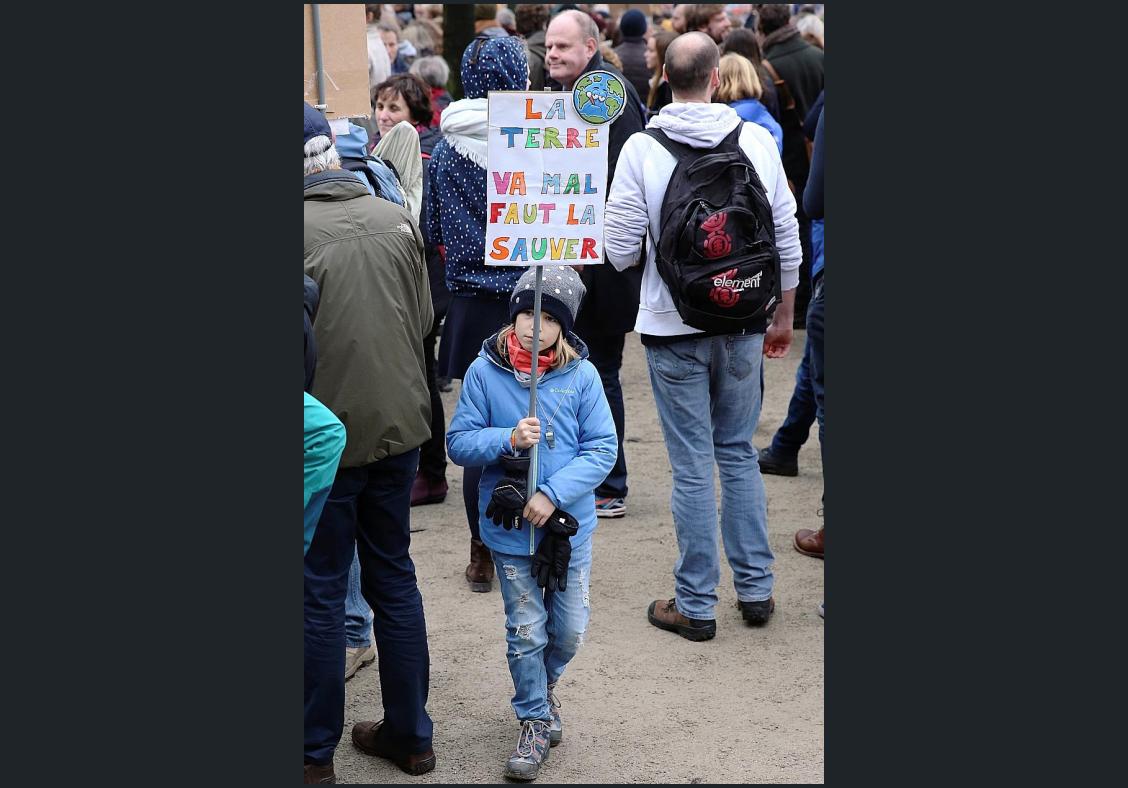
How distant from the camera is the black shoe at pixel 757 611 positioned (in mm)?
5121

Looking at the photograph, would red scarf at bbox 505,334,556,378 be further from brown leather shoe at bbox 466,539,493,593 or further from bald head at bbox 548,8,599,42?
bald head at bbox 548,8,599,42

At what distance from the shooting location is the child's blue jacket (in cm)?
393

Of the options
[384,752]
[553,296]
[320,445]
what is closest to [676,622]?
[384,752]

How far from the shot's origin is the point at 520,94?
3.84 metres

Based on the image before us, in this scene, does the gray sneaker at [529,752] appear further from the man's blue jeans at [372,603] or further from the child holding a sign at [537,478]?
the man's blue jeans at [372,603]

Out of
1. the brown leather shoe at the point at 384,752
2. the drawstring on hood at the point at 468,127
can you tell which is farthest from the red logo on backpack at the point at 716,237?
the brown leather shoe at the point at 384,752

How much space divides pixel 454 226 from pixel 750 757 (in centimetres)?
237

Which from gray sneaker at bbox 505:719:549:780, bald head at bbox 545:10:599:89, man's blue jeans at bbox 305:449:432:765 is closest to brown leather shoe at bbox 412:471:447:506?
bald head at bbox 545:10:599:89

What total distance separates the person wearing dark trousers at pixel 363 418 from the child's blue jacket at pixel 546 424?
0.16 m

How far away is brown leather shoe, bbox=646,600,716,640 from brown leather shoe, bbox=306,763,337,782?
1687mm

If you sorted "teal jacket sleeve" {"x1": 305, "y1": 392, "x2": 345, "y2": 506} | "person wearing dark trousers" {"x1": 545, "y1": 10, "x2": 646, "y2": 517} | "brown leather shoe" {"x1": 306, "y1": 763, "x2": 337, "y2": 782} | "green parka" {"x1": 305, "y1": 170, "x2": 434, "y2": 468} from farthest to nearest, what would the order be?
"person wearing dark trousers" {"x1": 545, "y1": 10, "x2": 646, "y2": 517} → "brown leather shoe" {"x1": 306, "y1": 763, "x2": 337, "y2": 782} → "green parka" {"x1": 305, "y1": 170, "x2": 434, "y2": 468} → "teal jacket sleeve" {"x1": 305, "y1": 392, "x2": 345, "y2": 506}

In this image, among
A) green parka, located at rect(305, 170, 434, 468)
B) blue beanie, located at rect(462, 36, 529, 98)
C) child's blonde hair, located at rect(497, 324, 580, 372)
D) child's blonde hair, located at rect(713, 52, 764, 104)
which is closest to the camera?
green parka, located at rect(305, 170, 434, 468)

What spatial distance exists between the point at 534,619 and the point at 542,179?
1.34 metres

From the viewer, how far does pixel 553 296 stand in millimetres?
4031
